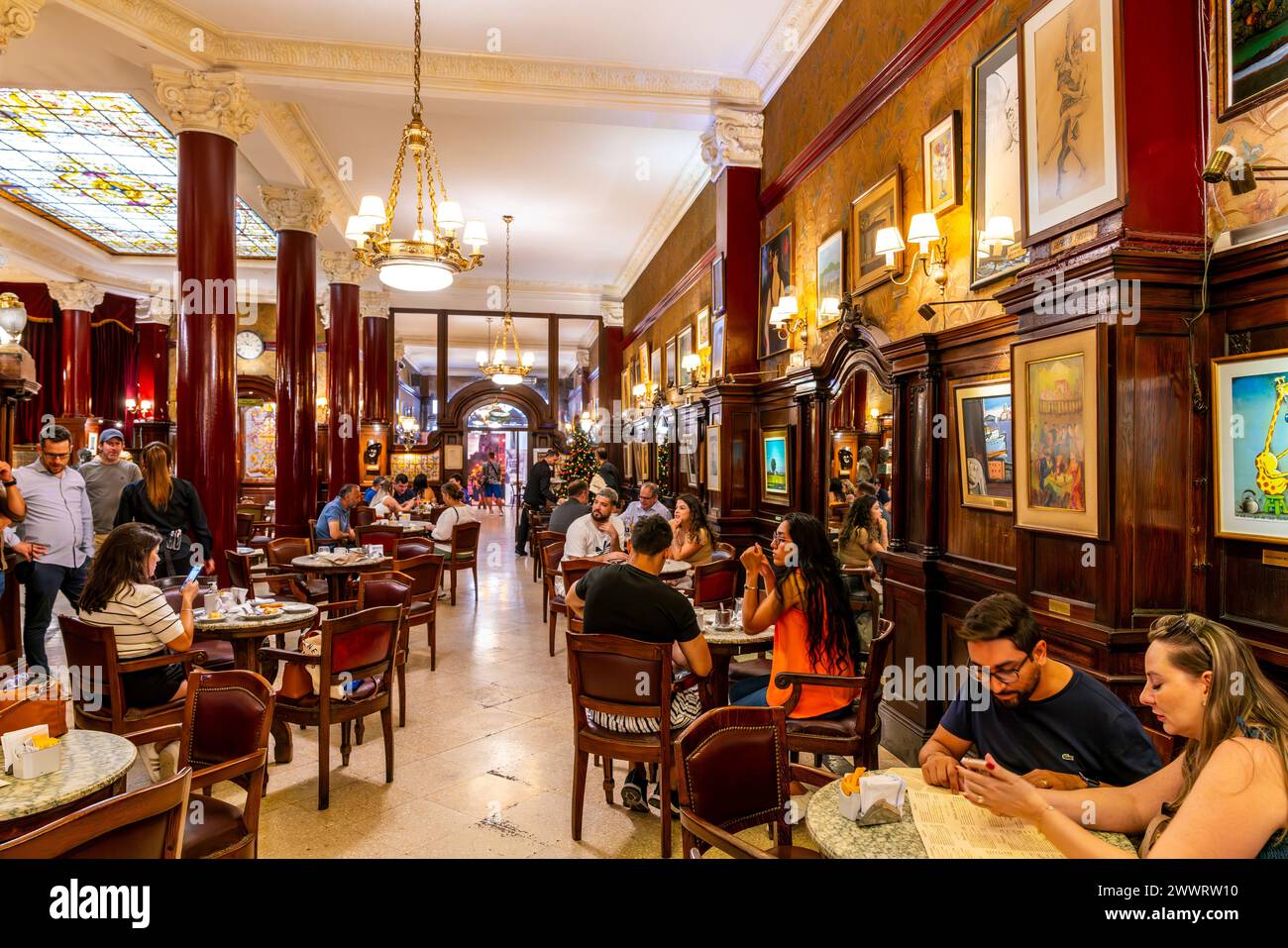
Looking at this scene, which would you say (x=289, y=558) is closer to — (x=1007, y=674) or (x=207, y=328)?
(x=207, y=328)

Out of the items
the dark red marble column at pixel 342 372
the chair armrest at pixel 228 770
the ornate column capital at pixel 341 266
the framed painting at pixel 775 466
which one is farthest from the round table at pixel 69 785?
the ornate column capital at pixel 341 266

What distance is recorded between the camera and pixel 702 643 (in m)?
3.46

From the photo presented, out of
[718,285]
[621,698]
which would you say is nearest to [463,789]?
[621,698]

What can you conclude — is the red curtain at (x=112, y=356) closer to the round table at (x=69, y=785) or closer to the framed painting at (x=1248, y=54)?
the round table at (x=69, y=785)

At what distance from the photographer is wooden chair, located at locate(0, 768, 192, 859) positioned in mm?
1599

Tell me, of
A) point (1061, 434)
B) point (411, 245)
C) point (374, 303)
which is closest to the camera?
point (1061, 434)

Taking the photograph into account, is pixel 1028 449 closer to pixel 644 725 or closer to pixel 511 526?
pixel 644 725

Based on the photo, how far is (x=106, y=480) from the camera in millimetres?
6520

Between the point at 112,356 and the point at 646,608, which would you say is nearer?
the point at 646,608

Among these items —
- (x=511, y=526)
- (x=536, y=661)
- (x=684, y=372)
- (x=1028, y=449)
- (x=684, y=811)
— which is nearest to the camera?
(x=684, y=811)

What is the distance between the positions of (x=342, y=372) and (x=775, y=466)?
8.90m
